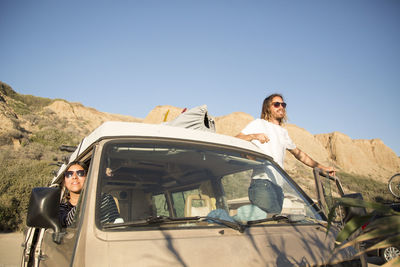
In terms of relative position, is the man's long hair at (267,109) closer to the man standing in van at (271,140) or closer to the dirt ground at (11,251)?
the man standing in van at (271,140)

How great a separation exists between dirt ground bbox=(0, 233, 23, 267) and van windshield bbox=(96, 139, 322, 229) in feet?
23.7

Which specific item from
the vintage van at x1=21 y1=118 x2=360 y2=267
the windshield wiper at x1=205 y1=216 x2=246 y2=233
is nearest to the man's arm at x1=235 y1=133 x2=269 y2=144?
the vintage van at x1=21 y1=118 x2=360 y2=267

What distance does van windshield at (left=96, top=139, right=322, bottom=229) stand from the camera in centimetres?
227

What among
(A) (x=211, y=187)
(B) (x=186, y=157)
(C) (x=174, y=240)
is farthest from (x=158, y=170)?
(C) (x=174, y=240)

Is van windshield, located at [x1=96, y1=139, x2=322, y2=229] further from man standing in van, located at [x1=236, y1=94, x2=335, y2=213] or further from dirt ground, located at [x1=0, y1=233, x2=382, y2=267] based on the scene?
dirt ground, located at [x1=0, y1=233, x2=382, y2=267]

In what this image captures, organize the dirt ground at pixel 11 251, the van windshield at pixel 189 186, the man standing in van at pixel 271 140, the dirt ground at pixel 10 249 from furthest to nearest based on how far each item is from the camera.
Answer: the dirt ground at pixel 10 249 → the dirt ground at pixel 11 251 → the man standing in van at pixel 271 140 → the van windshield at pixel 189 186

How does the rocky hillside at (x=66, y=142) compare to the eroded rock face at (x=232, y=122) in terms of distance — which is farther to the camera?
the eroded rock face at (x=232, y=122)

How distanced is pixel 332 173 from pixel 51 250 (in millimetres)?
2417

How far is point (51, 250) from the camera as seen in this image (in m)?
2.60

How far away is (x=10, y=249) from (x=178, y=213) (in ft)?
33.9

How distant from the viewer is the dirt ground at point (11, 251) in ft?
30.0

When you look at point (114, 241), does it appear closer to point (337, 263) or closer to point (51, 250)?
point (51, 250)

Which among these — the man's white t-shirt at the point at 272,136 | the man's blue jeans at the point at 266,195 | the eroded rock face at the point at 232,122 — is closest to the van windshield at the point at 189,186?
the man's blue jeans at the point at 266,195

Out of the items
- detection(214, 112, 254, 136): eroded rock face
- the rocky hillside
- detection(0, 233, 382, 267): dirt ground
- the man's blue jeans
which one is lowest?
detection(0, 233, 382, 267): dirt ground
